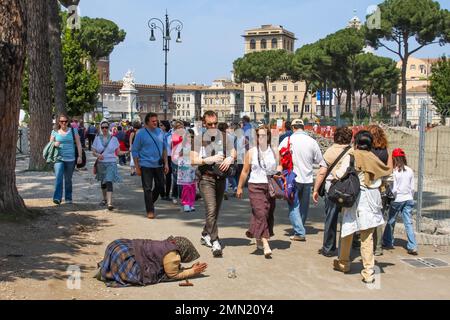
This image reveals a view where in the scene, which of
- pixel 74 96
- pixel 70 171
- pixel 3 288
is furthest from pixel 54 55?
pixel 74 96

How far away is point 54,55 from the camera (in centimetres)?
1914

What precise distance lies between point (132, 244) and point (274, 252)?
2.21 meters

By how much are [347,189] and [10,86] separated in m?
4.76

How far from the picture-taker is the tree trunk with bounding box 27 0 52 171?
16078 mm

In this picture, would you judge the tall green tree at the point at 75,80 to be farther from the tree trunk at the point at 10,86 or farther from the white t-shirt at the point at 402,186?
the white t-shirt at the point at 402,186

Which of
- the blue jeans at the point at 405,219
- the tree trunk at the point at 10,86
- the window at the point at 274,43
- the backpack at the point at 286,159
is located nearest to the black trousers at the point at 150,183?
the tree trunk at the point at 10,86

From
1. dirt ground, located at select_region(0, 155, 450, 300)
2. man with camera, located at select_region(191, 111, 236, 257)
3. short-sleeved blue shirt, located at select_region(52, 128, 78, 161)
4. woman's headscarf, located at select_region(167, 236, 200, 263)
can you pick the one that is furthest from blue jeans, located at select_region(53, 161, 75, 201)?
woman's headscarf, located at select_region(167, 236, 200, 263)

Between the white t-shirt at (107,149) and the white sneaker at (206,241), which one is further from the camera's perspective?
the white t-shirt at (107,149)

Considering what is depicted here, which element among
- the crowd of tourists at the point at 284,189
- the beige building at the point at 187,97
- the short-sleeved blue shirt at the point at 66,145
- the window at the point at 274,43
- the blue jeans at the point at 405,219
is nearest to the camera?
the crowd of tourists at the point at 284,189

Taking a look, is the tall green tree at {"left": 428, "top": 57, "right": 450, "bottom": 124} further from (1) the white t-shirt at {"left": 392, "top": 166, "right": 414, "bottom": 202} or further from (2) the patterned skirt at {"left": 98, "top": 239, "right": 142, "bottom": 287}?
(2) the patterned skirt at {"left": 98, "top": 239, "right": 142, "bottom": 287}

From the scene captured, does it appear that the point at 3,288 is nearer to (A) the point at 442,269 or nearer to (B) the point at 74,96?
(A) the point at 442,269

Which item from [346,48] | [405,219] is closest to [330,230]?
[405,219]

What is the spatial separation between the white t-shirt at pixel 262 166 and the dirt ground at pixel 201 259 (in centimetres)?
97

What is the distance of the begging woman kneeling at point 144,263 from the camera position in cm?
570
